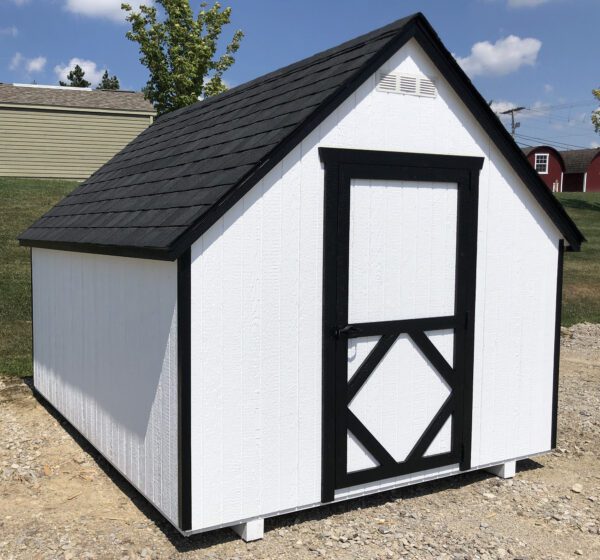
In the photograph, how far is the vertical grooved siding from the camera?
82.3 ft

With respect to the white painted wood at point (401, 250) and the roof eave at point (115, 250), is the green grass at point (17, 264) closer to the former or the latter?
the roof eave at point (115, 250)

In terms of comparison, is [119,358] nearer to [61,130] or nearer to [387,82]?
[387,82]

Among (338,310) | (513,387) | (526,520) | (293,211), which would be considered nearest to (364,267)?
(338,310)

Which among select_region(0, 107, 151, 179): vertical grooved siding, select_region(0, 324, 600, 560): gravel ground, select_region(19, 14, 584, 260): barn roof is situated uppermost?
select_region(0, 107, 151, 179): vertical grooved siding

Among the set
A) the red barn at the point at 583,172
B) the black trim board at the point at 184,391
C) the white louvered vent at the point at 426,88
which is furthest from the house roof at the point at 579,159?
the black trim board at the point at 184,391

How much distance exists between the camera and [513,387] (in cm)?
621

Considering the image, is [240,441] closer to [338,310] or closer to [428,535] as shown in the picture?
[338,310]

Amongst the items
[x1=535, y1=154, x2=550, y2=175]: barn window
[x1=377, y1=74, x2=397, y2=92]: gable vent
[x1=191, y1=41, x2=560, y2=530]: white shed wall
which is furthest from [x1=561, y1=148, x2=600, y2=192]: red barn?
[x1=377, y1=74, x2=397, y2=92]: gable vent

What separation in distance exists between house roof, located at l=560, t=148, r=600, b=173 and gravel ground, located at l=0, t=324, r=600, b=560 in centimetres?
4385

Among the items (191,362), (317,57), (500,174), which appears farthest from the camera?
(317,57)

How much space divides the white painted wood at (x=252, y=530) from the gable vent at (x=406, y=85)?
3322mm

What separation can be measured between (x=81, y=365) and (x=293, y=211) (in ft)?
10.3

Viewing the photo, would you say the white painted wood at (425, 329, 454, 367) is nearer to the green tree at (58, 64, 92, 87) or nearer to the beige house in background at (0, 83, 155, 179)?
the beige house in background at (0, 83, 155, 179)

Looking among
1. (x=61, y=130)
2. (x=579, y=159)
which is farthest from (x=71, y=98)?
(x=579, y=159)
